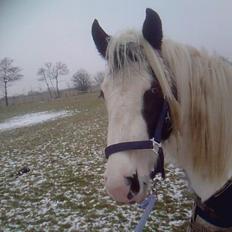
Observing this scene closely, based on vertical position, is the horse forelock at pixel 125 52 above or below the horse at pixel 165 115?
above

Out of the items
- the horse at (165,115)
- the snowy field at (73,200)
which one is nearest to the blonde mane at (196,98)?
the horse at (165,115)

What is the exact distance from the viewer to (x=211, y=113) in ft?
5.27

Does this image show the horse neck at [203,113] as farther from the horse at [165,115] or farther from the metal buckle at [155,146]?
the metal buckle at [155,146]

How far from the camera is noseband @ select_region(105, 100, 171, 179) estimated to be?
54.8 inches

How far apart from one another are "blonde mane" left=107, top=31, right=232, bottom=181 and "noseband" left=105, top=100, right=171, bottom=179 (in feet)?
0.20

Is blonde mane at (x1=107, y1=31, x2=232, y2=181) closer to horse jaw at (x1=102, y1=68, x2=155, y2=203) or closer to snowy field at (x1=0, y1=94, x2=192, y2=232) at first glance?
horse jaw at (x1=102, y1=68, x2=155, y2=203)

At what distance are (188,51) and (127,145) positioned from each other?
72cm

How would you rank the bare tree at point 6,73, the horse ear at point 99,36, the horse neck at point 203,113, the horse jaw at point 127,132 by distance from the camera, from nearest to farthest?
the horse jaw at point 127,132 < the horse neck at point 203,113 < the horse ear at point 99,36 < the bare tree at point 6,73

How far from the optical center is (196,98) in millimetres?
1599

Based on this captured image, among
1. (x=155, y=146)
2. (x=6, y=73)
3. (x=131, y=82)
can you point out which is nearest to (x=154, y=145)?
(x=155, y=146)

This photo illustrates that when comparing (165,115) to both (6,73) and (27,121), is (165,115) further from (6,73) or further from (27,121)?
(6,73)

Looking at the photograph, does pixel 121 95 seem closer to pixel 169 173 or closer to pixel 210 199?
pixel 210 199

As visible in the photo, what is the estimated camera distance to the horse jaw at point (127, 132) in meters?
1.35

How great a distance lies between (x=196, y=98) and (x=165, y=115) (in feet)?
0.77
